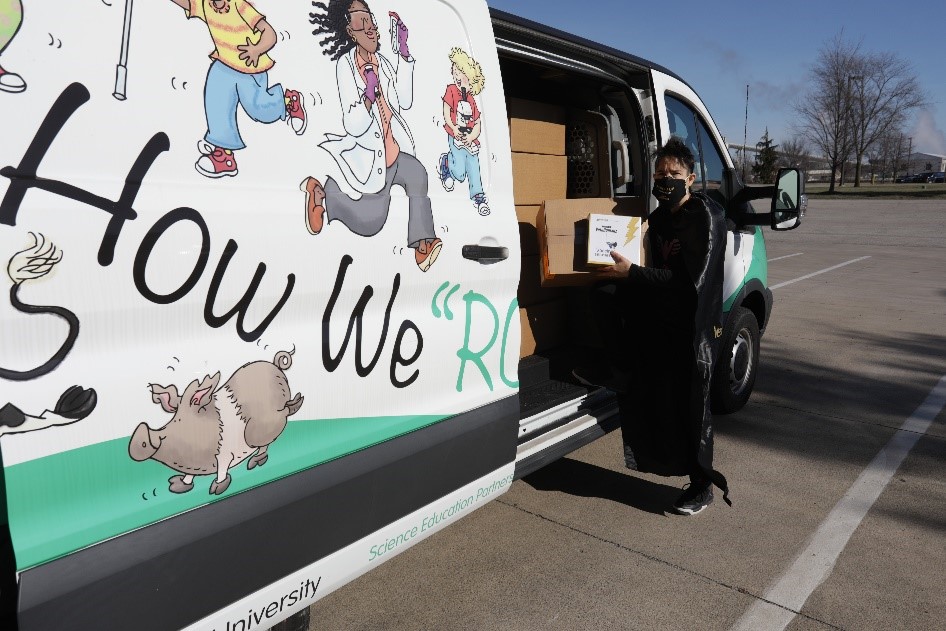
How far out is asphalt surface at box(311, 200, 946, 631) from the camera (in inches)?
113

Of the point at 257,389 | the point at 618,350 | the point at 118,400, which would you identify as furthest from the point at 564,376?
the point at 118,400

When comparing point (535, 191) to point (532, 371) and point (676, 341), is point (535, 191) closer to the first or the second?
point (532, 371)

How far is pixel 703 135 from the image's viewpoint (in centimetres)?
476

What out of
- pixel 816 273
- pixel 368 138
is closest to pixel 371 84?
pixel 368 138

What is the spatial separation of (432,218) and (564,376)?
1.75 m

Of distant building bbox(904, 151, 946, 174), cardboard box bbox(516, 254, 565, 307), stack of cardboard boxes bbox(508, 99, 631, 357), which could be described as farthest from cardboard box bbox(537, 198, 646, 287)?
distant building bbox(904, 151, 946, 174)

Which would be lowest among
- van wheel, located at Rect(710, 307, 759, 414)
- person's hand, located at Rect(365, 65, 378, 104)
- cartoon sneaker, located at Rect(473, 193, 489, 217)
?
van wheel, located at Rect(710, 307, 759, 414)

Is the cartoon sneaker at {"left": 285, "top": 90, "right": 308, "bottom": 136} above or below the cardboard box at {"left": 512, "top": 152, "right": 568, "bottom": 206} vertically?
above

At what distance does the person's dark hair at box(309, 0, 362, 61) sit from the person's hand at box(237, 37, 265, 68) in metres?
0.22

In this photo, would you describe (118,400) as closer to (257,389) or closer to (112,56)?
(257,389)

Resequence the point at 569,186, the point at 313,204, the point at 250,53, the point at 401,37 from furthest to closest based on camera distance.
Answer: the point at 569,186, the point at 401,37, the point at 313,204, the point at 250,53

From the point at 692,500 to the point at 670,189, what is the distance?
59.5 inches

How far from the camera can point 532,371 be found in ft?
12.9

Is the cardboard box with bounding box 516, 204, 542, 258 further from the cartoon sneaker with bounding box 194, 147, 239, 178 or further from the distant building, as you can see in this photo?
the distant building
